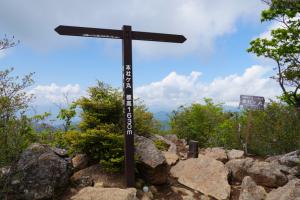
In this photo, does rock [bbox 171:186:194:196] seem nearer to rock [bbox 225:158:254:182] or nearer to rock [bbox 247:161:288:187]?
rock [bbox 225:158:254:182]

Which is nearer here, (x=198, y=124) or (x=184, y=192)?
(x=184, y=192)

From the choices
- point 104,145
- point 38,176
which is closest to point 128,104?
point 104,145

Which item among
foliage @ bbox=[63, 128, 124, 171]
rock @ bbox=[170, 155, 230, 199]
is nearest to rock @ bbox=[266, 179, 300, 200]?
rock @ bbox=[170, 155, 230, 199]

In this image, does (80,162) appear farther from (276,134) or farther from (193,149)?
(276,134)

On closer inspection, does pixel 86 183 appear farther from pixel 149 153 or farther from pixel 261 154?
pixel 261 154

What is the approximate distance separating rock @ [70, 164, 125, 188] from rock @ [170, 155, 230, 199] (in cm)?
201

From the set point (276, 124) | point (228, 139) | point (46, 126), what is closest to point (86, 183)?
point (46, 126)

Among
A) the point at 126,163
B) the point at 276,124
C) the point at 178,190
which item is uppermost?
the point at 276,124

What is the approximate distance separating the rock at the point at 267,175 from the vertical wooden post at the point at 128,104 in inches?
152

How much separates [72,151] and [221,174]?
4562 millimetres

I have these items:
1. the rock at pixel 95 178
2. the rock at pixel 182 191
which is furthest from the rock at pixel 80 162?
the rock at pixel 182 191

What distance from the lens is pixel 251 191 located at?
1035 cm

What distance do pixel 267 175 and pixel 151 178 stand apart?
11.3ft

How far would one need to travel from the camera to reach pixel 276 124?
16562mm
